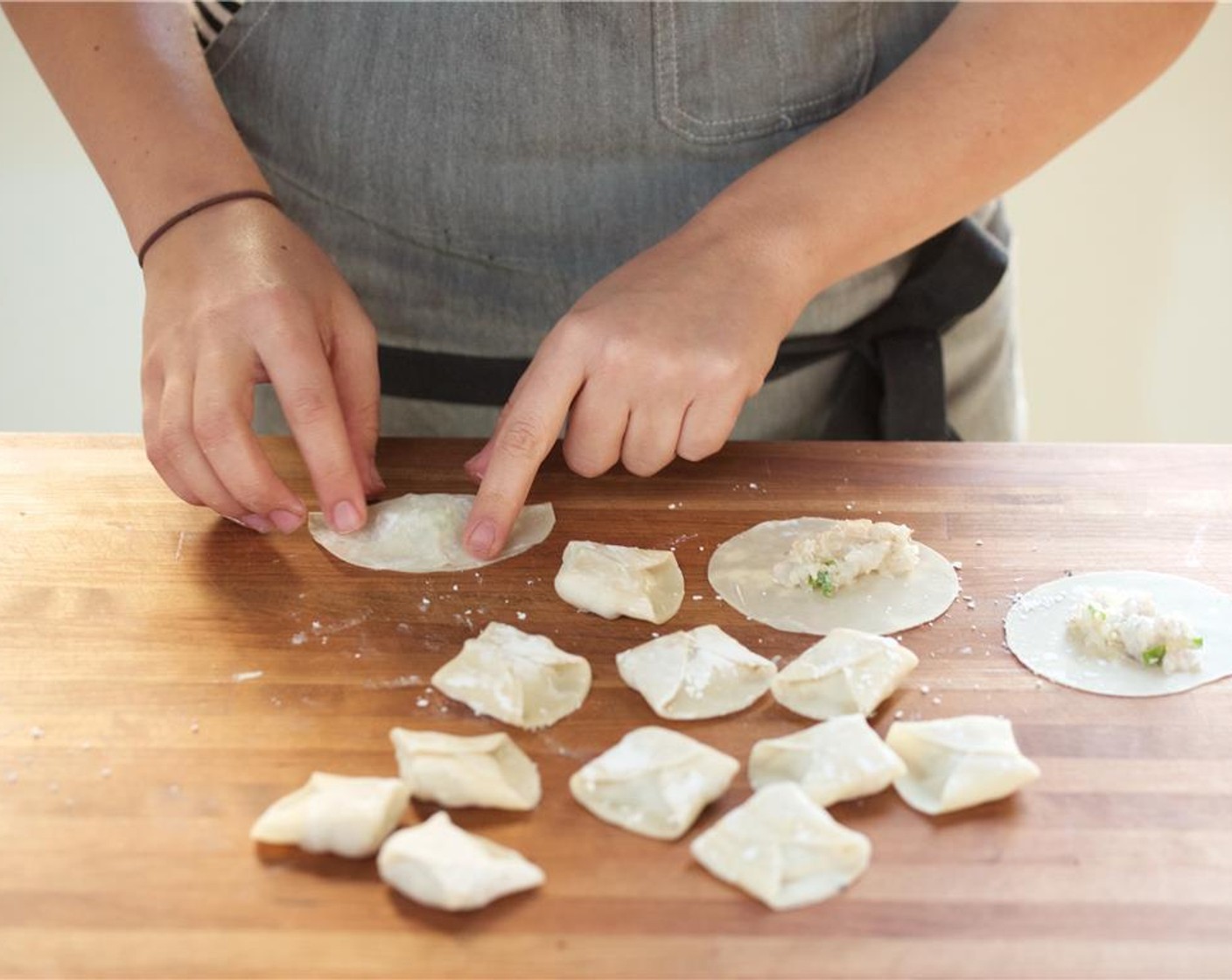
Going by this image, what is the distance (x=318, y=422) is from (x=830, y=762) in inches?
21.0

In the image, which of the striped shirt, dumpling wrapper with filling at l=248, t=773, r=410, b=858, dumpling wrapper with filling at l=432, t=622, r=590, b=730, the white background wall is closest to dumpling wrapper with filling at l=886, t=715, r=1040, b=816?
dumpling wrapper with filling at l=432, t=622, r=590, b=730

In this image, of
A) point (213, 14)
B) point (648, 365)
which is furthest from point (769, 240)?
point (213, 14)

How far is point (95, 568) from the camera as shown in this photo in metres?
1.23

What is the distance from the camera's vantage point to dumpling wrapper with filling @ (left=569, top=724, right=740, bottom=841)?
93 centimetres

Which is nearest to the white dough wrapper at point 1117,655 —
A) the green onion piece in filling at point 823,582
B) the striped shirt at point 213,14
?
the green onion piece in filling at point 823,582

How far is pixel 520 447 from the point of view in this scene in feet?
4.00

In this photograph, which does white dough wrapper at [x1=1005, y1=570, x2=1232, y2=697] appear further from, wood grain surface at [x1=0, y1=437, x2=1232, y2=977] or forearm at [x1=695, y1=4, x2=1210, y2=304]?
forearm at [x1=695, y1=4, x2=1210, y2=304]

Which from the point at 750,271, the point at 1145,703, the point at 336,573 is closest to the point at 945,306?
the point at 750,271

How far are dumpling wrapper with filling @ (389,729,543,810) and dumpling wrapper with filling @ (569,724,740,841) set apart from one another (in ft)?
0.12

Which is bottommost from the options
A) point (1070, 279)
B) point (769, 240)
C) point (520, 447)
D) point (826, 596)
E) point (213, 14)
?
point (1070, 279)

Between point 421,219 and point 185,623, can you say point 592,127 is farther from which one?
point 185,623

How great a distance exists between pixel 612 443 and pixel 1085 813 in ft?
1.72

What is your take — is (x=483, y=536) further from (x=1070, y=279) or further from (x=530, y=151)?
(x=1070, y=279)

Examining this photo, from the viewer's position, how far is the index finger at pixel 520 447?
1.22 m
